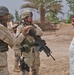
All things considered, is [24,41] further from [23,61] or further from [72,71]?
[72,71]

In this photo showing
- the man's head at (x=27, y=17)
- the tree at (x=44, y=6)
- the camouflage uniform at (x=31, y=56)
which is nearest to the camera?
the man's head at (x=27, y=17)

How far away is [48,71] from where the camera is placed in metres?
9.39

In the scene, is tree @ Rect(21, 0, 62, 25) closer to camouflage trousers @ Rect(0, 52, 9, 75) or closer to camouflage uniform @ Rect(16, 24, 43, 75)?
camouflage uniform @ Rect(16, 24, 43, 75)

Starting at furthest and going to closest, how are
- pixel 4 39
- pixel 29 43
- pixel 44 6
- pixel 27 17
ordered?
pixel 44 6, pixel 29 43, pixel 27 17, pixel 4 39

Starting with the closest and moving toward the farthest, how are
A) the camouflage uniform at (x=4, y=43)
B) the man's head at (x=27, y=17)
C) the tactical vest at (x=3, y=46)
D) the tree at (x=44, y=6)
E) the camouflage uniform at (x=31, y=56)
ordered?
the camouflage uniform at (x=4, y=43) < the tactical vest at (x=3, y=46) < the man's head at (x=27, y=17) < the camouflage uniform at (x=31, y=56) < the tree at (x=44, y=6)

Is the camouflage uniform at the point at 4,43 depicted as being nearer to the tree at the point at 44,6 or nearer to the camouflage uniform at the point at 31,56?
the camouflage uniform at the point at 31,56

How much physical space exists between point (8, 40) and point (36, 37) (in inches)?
79.2

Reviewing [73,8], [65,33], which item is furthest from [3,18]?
[73,8]

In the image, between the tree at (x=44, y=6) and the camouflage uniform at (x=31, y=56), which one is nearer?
the camouflage uniform at (x=31, y=56)

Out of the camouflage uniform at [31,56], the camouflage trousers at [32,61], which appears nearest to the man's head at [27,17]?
the camouflage uniform at [31,56]

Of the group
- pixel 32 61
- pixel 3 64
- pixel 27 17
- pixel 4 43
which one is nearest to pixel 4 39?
pixel 4 43

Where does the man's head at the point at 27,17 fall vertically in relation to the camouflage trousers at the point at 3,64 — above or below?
above

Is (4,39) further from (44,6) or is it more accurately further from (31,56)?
(44,6)

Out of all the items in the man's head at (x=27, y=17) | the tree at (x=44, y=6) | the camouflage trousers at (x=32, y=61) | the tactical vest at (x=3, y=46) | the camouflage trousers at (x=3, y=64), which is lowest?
the tree at (x=44, y=6)
